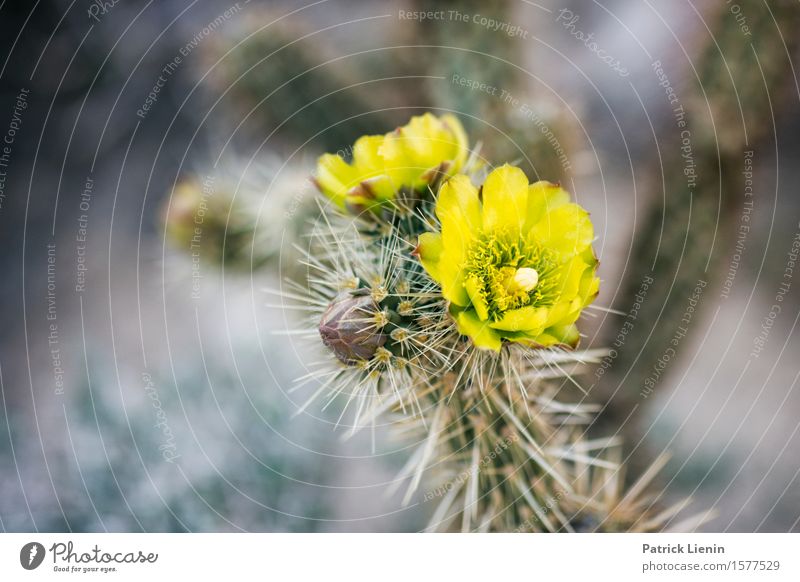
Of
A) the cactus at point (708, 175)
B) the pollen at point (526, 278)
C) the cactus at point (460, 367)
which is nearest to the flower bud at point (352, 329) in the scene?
the cactus at point (460, 367)

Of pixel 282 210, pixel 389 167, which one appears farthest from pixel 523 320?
pixel 282 210

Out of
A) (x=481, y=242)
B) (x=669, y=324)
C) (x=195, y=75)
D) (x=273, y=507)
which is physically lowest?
(x=273, y=507)

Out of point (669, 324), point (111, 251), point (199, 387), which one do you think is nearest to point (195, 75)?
point (111, 251)

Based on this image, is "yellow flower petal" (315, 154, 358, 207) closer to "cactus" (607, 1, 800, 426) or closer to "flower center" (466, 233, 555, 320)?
"flower center" (466, 233, 555, 320)

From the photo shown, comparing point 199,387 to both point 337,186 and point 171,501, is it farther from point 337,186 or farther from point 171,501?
point 337,186
